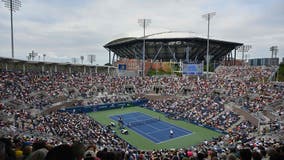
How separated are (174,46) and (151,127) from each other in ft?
170

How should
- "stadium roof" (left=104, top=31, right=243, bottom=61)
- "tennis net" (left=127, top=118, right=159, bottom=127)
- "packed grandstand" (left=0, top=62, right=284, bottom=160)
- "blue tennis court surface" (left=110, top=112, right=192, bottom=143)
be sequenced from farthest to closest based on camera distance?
"stadium roof" (left=104, top=31, right=243, bottom=61) → "tennis net" (left=127, top=118, right=159, bottom=127) → "blue tennis court surface" (left=110, top=112, right=192, bottom=143) → "packed grandstand" (left=0, top=62, right=284, bottom=160)

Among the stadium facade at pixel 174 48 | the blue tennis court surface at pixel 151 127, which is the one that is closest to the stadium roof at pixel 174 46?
the stadium facade at pixel 174 48

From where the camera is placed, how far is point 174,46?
74.6 m

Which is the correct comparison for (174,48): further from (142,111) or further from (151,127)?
(151,127)

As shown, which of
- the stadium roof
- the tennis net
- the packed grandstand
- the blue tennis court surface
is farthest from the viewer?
the stadium roof

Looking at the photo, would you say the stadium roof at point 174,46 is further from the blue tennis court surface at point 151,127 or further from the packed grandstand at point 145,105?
the blue tennis court surface at point 151,127

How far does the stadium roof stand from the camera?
71.7m

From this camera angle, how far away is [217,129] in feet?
80.8

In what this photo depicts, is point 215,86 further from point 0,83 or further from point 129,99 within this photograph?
point 0,83

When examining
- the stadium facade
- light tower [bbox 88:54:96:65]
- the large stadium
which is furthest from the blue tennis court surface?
light tower [bbox 88:54:96:65]

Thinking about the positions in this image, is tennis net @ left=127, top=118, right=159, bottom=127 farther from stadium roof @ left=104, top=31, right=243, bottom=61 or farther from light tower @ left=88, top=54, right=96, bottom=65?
light tower @ left=88, top=54, right=96, bottom=65

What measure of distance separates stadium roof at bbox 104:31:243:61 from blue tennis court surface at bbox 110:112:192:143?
42447 mm

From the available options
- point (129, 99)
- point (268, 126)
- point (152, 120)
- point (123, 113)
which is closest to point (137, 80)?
point (129, 99)

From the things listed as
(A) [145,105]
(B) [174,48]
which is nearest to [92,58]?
(B) [174,48]
